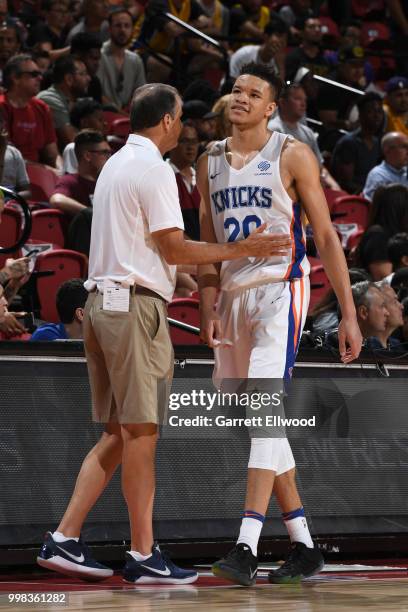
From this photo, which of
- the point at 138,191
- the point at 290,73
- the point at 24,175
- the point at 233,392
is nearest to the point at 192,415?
the point at 233,392

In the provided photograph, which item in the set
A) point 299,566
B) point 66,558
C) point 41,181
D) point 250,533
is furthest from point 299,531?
point 41,181

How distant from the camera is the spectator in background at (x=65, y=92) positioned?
11047 mm

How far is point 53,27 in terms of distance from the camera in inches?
523

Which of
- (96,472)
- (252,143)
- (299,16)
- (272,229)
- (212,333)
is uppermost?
(299,16)

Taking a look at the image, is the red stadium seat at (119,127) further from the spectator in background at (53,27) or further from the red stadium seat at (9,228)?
the red stadium seat at (9,228)

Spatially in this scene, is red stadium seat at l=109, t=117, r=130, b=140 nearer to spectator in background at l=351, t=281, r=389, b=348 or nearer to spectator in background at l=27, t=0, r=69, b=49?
spectator in background at l=27, t=0, r=69, b=49

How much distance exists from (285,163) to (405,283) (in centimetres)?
331

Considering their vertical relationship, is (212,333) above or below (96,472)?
above

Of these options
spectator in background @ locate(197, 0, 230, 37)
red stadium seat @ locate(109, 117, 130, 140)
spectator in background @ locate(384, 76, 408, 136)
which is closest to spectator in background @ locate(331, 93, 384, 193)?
spectator in background @ locate(384, 76, 408, 136)

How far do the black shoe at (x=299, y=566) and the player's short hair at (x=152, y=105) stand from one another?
1.74 meters

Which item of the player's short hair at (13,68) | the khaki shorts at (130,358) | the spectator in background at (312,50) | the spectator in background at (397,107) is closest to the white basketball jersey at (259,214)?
the khaki shorts at (130,358)

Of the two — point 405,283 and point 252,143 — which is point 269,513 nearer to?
point 252,143

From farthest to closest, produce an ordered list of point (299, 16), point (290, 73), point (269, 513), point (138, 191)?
point (299, 16), point (290, 73), point (269, 513), point (138, 191)

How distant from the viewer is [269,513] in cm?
526
